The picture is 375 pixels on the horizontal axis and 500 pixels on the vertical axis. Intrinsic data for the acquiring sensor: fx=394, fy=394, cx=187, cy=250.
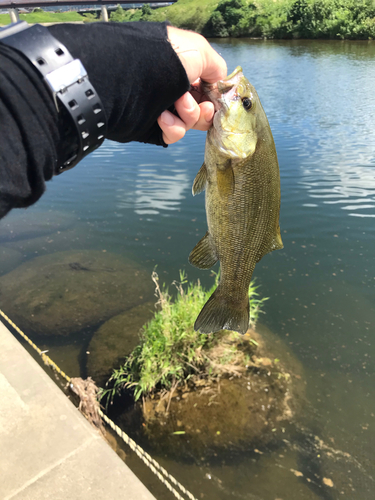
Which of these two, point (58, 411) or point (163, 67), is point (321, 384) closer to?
point (58, 411)

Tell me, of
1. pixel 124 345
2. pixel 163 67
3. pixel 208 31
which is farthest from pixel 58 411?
pixel 208 31

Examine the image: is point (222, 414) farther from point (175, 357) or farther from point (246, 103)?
point (246, 103)

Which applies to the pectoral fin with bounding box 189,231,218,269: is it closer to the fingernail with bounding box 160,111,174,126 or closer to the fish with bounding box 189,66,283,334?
the fish with bounding box 189,66,283,334

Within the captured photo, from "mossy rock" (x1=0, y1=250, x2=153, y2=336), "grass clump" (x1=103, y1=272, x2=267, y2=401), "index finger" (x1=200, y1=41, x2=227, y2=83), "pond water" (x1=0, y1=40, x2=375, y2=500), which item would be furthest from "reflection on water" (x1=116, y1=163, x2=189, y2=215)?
"index finger" (x1=200, y1=41, x2=227, y2=83)

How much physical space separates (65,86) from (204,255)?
4.28 feet

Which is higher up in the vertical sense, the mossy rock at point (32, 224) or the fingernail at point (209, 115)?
the fingernail at point (209, 115)

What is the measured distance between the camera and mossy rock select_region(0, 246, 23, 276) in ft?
24.8

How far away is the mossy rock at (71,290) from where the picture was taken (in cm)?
616

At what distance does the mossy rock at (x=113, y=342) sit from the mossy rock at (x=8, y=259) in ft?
9.26

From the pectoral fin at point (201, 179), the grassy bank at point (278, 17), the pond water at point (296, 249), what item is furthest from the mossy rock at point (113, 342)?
the grassy bank at point (278, 17)

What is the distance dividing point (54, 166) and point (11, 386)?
2910 mm

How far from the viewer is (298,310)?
659cm

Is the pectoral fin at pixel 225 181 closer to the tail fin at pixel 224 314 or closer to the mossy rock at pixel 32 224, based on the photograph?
the tail fin at pixel 224 314

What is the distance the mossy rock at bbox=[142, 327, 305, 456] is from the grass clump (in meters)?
0.13
